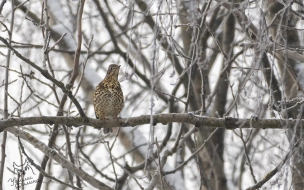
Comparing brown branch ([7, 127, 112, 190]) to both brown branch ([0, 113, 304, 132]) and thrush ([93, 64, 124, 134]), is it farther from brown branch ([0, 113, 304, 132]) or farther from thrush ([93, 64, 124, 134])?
thrush ([93, 64, 124, 134])

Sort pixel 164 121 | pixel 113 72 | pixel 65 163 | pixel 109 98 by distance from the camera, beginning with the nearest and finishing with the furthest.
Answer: pixel 164 121 < pixel 65 163 < pixel 109 98 < pixel 113 72

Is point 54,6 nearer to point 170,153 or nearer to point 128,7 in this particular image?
point 170,153

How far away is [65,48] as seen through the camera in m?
7.53

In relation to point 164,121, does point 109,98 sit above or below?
above

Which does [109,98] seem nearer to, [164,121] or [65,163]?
[65,163]

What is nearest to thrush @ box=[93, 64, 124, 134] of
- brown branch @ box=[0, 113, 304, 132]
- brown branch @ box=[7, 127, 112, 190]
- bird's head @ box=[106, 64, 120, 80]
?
bird's head @ box=[106, 64, 120, 80]

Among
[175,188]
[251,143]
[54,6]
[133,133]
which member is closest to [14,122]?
[175,188]

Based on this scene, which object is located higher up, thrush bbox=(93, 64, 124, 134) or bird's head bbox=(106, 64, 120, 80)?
bird's head bbox=(106, 64, 120, 80)

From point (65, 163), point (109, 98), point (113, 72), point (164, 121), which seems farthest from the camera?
point (113, 72)

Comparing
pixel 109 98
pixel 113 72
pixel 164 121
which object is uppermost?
pixel 113 72

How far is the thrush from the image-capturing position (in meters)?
5.78

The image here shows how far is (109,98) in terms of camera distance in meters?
5.86

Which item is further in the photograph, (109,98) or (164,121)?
(109,98)

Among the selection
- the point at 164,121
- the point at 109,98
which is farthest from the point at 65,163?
the point at 109,98
